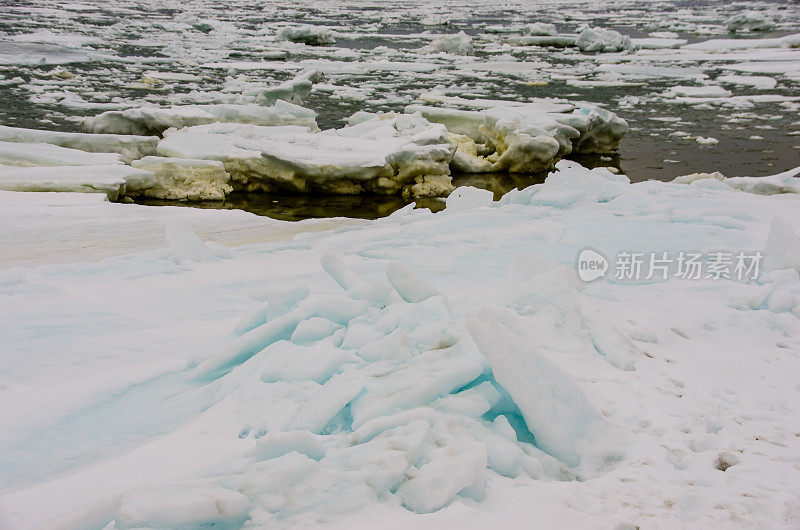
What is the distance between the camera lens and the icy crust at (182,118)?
1070 cm

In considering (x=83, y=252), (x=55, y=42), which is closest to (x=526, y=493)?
(x=83, y=252)

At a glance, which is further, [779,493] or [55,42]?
[55,42]

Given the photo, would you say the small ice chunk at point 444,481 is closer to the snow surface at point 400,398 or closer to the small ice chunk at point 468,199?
the snow surface at point 400,398

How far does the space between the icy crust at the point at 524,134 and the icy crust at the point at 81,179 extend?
466 centimetres

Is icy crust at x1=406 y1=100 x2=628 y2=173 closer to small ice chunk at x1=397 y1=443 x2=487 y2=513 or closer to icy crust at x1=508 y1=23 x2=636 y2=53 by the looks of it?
small ice chunk at x1=397 y1=443 x2=487 y2=513

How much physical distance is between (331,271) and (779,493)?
1980mm

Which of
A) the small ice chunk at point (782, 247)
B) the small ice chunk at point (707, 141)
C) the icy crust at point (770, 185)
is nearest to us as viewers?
the small ice chunk at point (782, 247)

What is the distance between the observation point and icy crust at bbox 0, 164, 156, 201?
734 centimetres

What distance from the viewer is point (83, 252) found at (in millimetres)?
5488

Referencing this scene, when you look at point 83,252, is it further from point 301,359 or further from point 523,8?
point 523,8

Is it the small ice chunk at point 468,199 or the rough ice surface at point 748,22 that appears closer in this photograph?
the small ice chunk at point 468,199

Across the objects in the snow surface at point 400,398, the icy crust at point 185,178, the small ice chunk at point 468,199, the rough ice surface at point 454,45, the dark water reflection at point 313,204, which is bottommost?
the dark water reflection at point 313,204

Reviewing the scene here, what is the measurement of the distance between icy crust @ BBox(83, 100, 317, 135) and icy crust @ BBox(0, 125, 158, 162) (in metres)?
1.22

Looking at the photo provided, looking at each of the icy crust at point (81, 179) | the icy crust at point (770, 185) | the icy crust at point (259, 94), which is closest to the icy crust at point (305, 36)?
the icy crust at point (259, 94)
